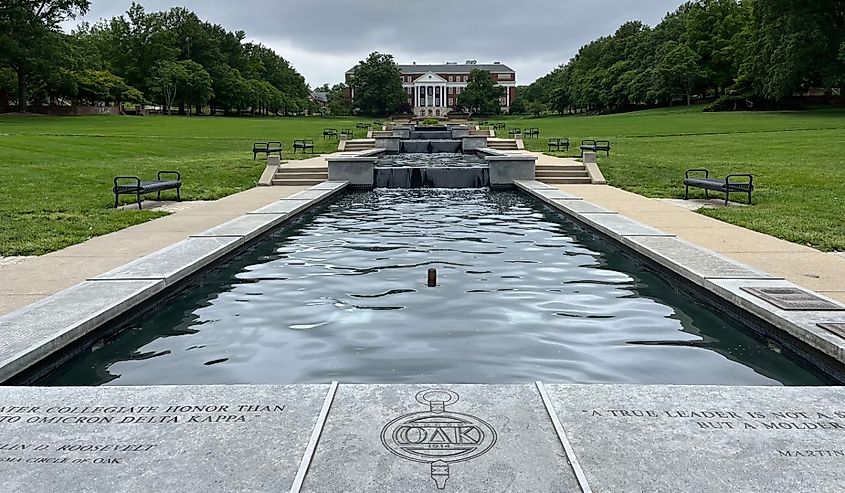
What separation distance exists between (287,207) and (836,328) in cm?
970

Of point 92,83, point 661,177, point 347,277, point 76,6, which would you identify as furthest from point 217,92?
point 347,277

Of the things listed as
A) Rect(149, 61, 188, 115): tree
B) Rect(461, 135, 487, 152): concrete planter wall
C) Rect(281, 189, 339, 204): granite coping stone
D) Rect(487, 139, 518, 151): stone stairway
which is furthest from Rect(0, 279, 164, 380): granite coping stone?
Rect(149, 61, 188, 115): tree

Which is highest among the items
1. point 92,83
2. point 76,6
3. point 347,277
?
point 76,6

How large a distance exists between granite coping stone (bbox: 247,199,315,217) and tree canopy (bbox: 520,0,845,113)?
55.3 metres

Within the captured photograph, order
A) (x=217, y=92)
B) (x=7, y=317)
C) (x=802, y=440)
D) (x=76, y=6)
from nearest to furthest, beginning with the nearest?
(x=802, y=440), (x=7, y=317), (x=76, y=6), (x=217, y=92)

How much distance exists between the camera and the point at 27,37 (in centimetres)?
6228

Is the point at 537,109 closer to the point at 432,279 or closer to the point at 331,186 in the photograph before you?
the point at 331,186

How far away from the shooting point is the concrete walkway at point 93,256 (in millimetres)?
6992

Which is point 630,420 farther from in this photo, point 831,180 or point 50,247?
point 831,180

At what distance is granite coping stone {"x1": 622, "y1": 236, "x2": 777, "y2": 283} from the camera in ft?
23.4

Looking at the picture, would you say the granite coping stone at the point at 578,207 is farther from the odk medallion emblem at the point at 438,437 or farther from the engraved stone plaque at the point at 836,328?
the odk medallion emblem at the point at 438,437

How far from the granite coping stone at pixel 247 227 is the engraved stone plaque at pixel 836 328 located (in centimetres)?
704

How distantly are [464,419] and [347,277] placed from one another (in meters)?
4.75

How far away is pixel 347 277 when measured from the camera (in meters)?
8.34
